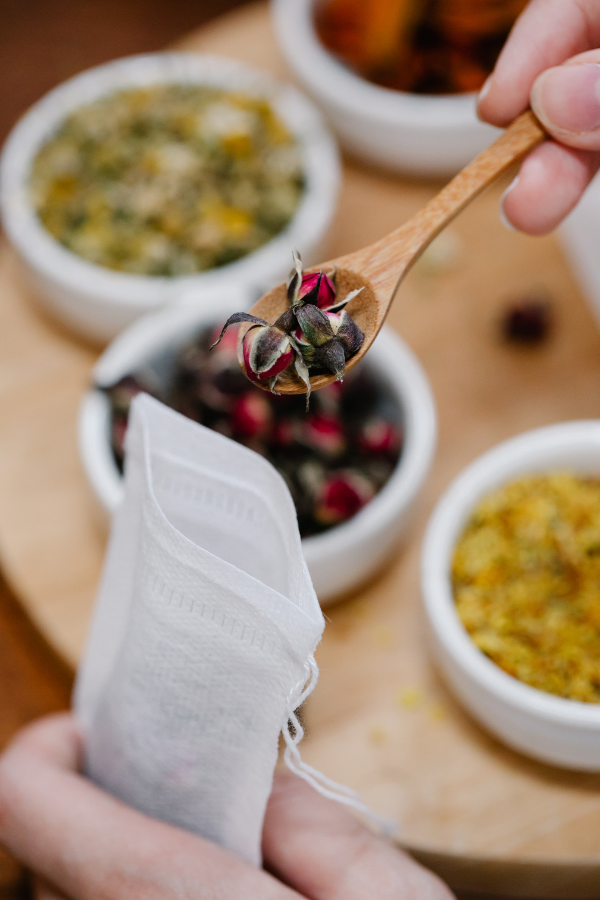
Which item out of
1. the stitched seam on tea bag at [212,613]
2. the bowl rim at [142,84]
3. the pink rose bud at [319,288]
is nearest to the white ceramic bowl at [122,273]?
the bowl rim at [142,84]

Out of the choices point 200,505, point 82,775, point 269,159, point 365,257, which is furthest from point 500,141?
point 82,775

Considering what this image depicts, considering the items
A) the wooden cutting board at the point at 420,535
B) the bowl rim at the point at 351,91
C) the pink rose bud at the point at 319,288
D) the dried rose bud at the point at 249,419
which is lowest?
the wooden cutting board at the point at 420,535

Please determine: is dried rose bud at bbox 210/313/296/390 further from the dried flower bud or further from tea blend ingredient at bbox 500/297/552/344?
tea blend ingredient at bbox 500/297/552/344

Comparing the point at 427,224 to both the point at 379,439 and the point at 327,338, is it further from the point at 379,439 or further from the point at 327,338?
the point at 379,439

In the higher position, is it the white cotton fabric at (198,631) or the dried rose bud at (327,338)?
the dried rose bud at (327,338)

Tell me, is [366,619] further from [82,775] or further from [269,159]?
[269,159]

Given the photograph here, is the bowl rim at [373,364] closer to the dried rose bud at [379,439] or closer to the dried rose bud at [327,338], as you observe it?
the dried rose bud at [379,439]

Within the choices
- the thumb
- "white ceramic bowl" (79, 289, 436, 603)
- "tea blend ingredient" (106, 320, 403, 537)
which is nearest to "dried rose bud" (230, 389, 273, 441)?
"tea blend ingredient" (106, 320, 403, 537)

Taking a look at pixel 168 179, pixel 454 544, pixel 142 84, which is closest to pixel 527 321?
pixel 454 544
